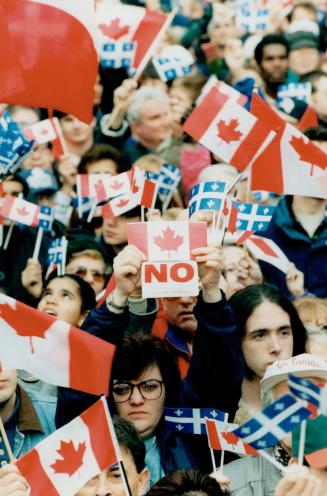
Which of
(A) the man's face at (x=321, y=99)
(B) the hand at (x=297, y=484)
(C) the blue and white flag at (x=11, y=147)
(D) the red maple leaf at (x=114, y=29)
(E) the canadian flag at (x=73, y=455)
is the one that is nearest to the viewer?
(B) the hand at (x=297, y=484)

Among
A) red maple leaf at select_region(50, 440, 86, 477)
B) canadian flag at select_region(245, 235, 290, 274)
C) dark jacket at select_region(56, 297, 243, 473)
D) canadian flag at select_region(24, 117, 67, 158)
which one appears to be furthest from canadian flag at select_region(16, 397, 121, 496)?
canadian flag at select_region(24, 117, 67, 158)

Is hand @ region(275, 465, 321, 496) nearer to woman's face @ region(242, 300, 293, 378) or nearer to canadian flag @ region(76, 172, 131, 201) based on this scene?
woman's face @ region(242, 300, 293, 378)

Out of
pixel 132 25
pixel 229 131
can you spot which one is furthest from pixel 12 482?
pixel 132 25

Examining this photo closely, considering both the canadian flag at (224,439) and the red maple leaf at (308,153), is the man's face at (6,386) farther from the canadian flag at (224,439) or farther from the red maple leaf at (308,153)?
the red maple leaf at (308,153)

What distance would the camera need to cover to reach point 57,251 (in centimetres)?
790

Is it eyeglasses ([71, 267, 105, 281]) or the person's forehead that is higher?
the person's forehead

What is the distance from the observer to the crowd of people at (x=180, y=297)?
548 cm

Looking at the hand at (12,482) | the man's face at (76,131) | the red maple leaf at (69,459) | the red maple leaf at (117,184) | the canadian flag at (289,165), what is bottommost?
the man's face at (76,131)

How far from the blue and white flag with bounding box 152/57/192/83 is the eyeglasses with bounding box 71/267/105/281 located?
253 centimetres

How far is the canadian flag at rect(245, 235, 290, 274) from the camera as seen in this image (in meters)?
7.48

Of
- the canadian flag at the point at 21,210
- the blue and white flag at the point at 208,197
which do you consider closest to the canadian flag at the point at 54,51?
the blue and white flag at the point at 208,197

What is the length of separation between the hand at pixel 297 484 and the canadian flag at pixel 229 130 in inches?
113

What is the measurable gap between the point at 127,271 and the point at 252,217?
4.99 ft

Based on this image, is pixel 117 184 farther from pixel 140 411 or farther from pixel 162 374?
pixel 140 411
